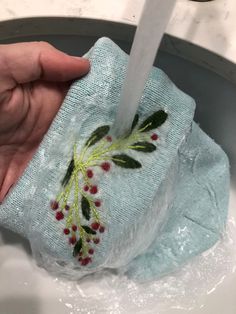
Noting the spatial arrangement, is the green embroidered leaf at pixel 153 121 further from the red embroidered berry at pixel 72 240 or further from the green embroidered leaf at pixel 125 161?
the red embroidered berry at pixel 72 240

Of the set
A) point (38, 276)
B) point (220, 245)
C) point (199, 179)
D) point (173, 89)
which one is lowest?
point (38, 276)

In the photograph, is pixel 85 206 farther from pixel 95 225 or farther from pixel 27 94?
pixel 27 94

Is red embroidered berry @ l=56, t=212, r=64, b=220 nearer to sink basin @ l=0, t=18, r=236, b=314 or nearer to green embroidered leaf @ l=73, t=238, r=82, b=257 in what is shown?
green embroidered leaf @ l=73, t=238, r=82, b=257

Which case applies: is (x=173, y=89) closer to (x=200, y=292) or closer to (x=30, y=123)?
(x=30, y=123)

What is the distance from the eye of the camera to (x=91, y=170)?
1.60 ft

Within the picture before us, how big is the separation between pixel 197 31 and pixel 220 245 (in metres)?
0.34

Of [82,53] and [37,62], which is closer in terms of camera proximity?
[37,62]

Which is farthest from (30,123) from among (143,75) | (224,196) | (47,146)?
(224,196)

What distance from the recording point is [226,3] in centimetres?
52

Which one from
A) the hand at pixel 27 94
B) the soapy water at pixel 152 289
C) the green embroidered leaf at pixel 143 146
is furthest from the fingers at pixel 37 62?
the soapy water at pixel 152 289

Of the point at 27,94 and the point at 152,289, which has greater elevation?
the point at 27,94

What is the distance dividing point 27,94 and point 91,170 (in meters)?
0.13

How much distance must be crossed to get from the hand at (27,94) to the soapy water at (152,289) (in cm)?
→ 22

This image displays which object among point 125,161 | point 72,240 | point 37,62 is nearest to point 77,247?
point 72,240
